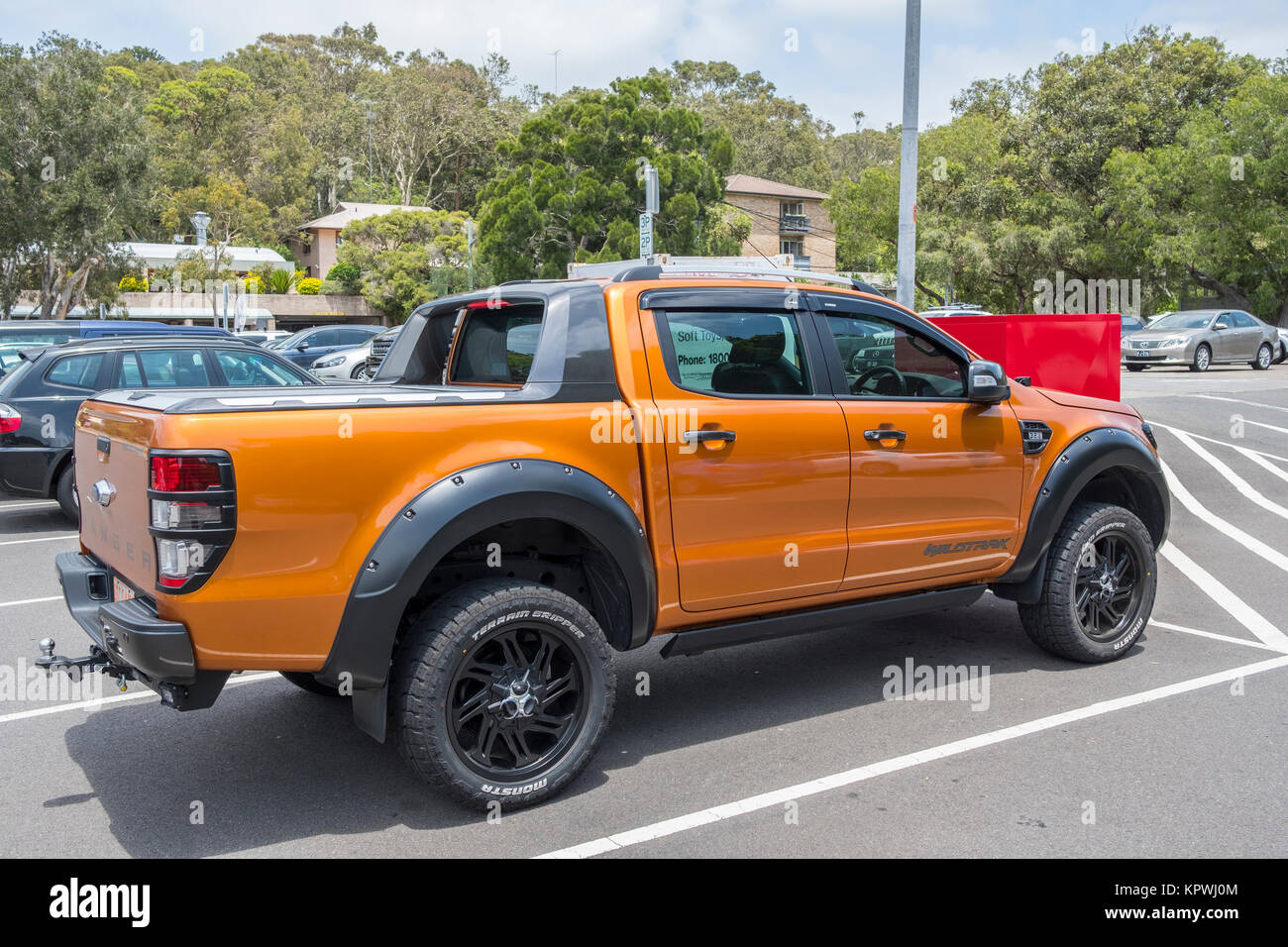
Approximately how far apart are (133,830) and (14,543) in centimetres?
680

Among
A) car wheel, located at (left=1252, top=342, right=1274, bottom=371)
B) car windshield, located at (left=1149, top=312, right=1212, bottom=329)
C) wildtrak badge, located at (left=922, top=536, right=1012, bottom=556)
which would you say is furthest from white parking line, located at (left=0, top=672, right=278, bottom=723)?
car wheel, located at (left=1252, top=342, right=1274, bottom=371)

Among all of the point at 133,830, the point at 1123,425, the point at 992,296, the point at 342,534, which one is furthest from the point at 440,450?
the point at 992,296

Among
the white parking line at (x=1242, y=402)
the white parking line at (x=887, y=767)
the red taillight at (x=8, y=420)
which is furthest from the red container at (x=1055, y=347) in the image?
the white parking line at (x=1242, y=402)

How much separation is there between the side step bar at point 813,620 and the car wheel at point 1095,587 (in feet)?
1.58

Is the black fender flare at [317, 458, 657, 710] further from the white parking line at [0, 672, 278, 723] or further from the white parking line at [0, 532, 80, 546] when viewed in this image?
the white parking line at [0, 532, 80, 546]

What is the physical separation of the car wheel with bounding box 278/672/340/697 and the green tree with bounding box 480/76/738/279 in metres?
30.5

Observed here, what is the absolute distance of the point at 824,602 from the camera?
16.7 ft

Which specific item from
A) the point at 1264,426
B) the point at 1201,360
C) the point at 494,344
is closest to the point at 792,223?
the point at 1201,360

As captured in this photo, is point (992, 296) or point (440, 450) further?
point (992, 296)

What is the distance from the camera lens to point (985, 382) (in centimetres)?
537

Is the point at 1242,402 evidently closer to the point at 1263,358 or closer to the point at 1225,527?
the point at 1225,527

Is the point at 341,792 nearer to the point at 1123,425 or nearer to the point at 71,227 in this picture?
the point at 1123,425

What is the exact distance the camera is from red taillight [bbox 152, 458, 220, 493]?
3.61m

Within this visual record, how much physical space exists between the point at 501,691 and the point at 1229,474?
1030cm
